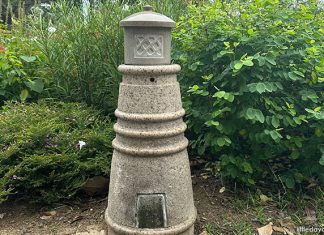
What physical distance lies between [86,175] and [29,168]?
0.47m

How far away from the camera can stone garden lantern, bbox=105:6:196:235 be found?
6.86ft

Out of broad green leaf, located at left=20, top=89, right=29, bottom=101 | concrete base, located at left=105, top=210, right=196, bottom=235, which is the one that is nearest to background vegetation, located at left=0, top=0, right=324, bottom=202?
broad green leaf, located at left=20, top=89, right=29, bottom=101

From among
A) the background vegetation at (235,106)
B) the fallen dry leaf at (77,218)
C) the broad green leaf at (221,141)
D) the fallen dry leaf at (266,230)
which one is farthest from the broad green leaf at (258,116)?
the fallen dry leaf at (77,218)

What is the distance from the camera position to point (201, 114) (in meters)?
2.85

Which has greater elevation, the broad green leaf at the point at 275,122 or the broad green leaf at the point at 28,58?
the broad green leaf at the point at 28,58

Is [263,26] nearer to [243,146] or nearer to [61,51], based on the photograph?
[243,146]

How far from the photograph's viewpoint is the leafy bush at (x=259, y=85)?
2535 mm

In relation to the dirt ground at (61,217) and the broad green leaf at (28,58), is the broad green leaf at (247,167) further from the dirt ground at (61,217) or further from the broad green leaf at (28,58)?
the broad green leaf at (28,58)

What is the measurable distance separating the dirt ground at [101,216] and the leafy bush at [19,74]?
1.32 meters

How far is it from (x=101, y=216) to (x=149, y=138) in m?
1.00

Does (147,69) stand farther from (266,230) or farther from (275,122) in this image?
(266,230)

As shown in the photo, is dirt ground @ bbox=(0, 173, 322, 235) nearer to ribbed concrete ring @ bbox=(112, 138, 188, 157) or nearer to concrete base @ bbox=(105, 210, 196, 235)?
concrete base @ bbox=(105, 210, 196, 235)

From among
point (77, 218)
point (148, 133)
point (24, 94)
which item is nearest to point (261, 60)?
point (148, 133)

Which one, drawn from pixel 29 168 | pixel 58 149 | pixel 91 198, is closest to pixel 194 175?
pixel 91 198
